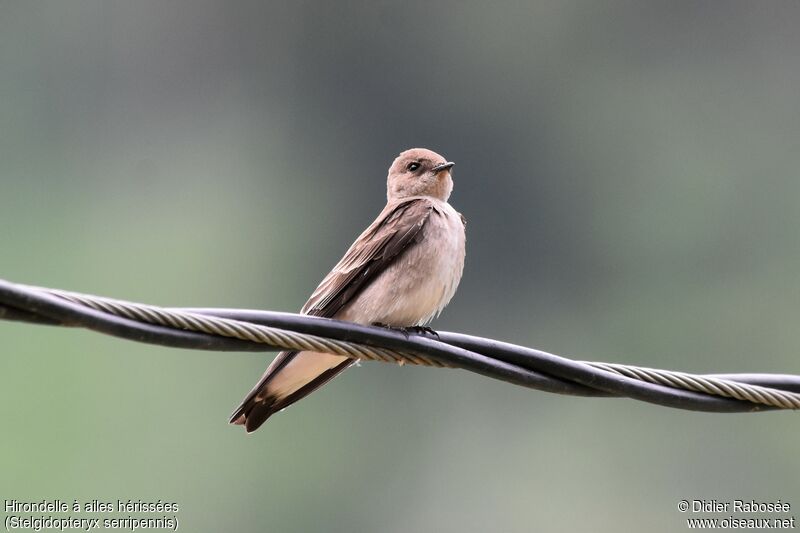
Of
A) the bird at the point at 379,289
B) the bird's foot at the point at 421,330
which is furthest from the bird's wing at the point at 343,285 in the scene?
the bird's foot at the point at 421,330

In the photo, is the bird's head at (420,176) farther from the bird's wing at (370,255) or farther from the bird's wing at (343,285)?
the bird's wing at (343,285)

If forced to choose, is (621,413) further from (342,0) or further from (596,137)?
(342,0)

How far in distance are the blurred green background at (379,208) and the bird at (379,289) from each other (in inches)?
457

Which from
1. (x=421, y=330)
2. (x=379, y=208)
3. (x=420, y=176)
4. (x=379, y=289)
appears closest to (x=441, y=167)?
(x=420, y=176)

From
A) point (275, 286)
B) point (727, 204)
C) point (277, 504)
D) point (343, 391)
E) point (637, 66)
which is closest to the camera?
point (277, 504)

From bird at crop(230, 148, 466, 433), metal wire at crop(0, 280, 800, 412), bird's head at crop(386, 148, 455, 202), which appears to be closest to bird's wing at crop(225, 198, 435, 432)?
bird at crop(230, 148, 466, 433)

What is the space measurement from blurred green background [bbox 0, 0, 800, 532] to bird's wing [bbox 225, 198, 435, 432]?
11581 millimetres

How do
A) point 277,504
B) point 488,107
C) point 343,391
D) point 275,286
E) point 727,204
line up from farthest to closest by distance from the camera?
1. point 488,107
2. point 727,204
3. point 275,286
4. point 343,391
5. point 277,504

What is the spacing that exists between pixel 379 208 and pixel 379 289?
18.3m

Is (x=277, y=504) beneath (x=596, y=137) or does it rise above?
beneath

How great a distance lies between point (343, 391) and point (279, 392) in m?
17.2

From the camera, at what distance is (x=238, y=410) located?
591cm

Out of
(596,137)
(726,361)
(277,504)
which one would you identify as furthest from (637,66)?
(277,504)

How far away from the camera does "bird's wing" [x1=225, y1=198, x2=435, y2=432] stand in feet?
19.5
